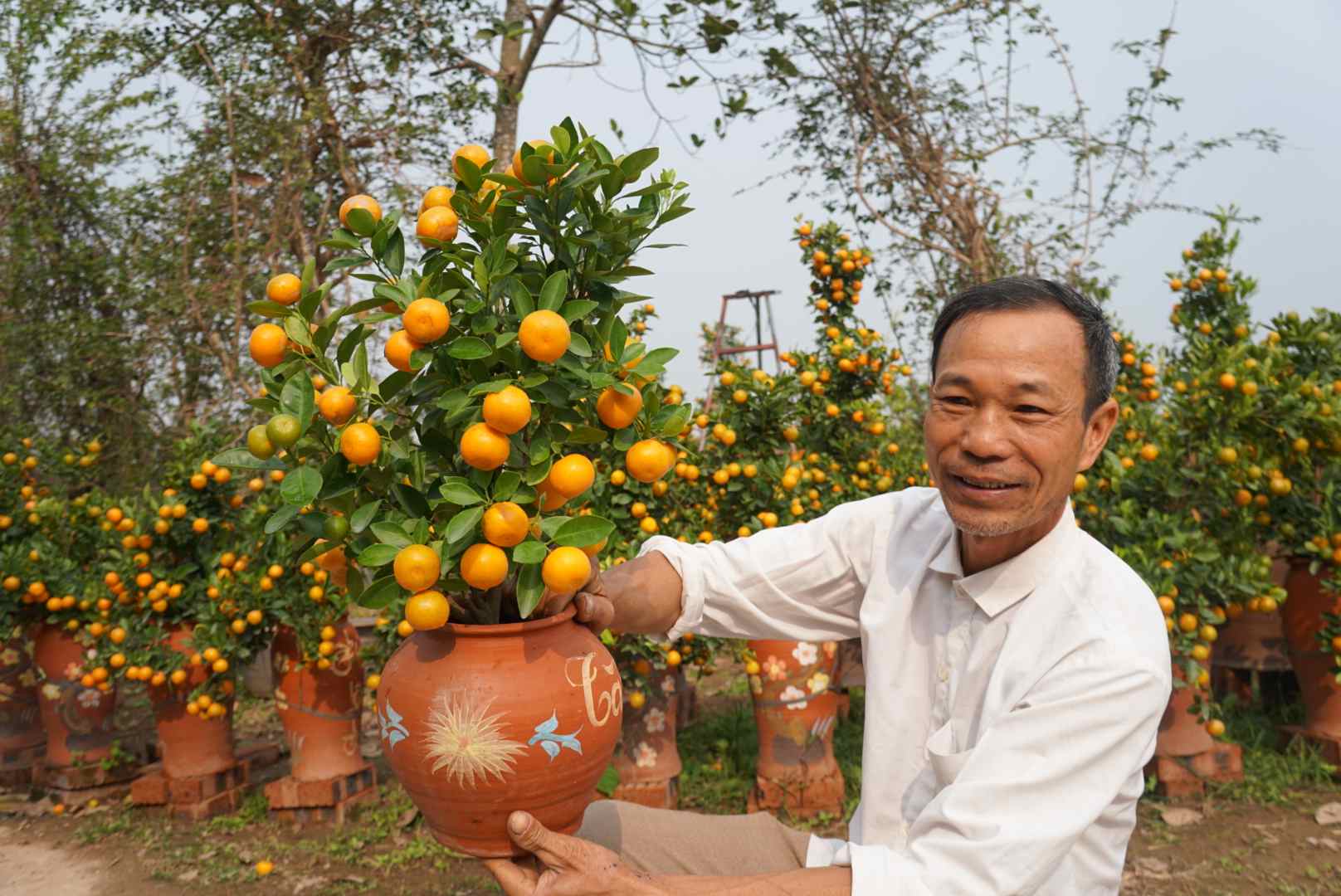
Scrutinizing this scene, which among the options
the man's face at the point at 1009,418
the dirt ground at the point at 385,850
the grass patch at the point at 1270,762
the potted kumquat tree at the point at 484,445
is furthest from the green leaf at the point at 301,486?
the grass patch at the point at 1270,762

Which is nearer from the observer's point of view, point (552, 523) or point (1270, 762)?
point (552, 523)

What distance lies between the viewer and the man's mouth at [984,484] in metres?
1.83

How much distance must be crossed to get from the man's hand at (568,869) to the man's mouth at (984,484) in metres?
0.94

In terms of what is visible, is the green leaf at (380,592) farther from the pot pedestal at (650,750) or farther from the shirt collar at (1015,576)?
the pot pedestal at (650,750)

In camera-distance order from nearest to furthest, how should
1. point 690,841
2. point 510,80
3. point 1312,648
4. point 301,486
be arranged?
point 301,486, point 690,841, point 1312,648, point 510,80

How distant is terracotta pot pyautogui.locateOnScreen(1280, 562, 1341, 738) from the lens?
15.3 feet

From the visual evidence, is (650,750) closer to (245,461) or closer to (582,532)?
(582,532)

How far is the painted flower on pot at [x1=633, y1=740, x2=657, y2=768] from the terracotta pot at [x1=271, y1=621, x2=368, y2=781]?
1385 millimetres

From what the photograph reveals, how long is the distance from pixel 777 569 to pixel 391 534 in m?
1.05

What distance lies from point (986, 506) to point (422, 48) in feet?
21.9

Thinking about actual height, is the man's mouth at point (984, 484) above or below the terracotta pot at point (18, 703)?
above

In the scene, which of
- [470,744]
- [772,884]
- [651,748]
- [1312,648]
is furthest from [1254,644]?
[470,744]

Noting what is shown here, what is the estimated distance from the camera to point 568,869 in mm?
1581

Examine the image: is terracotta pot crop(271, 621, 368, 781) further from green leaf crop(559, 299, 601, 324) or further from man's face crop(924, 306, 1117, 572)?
man's face crop(924, 306, 1117, 572)
